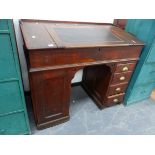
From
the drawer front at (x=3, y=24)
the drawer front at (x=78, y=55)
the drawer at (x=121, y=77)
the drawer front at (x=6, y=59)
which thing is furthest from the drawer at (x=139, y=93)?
the drawer front at (x=3, y=24)

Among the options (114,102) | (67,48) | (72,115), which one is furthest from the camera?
(114,102)

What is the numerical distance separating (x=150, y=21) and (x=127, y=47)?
366 mm

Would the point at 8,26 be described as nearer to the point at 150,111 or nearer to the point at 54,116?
the point at 54,116

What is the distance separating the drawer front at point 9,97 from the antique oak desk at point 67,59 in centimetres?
14

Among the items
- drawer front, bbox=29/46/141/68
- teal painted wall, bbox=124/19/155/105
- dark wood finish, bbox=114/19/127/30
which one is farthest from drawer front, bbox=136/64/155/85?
dark wood finish, bbox=114/19/127/30

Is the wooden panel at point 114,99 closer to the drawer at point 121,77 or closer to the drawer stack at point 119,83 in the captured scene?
the drawer stack at point 119,83

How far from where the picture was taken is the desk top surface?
114 centimetres

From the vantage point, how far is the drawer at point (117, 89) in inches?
68.0

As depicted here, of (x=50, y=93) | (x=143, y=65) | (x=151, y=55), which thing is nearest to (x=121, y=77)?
(x=143, y=65)

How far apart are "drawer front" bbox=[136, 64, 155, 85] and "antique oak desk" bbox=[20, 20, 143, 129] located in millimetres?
131

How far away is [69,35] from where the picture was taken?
1380mm

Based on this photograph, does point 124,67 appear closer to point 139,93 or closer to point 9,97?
point 139,93
